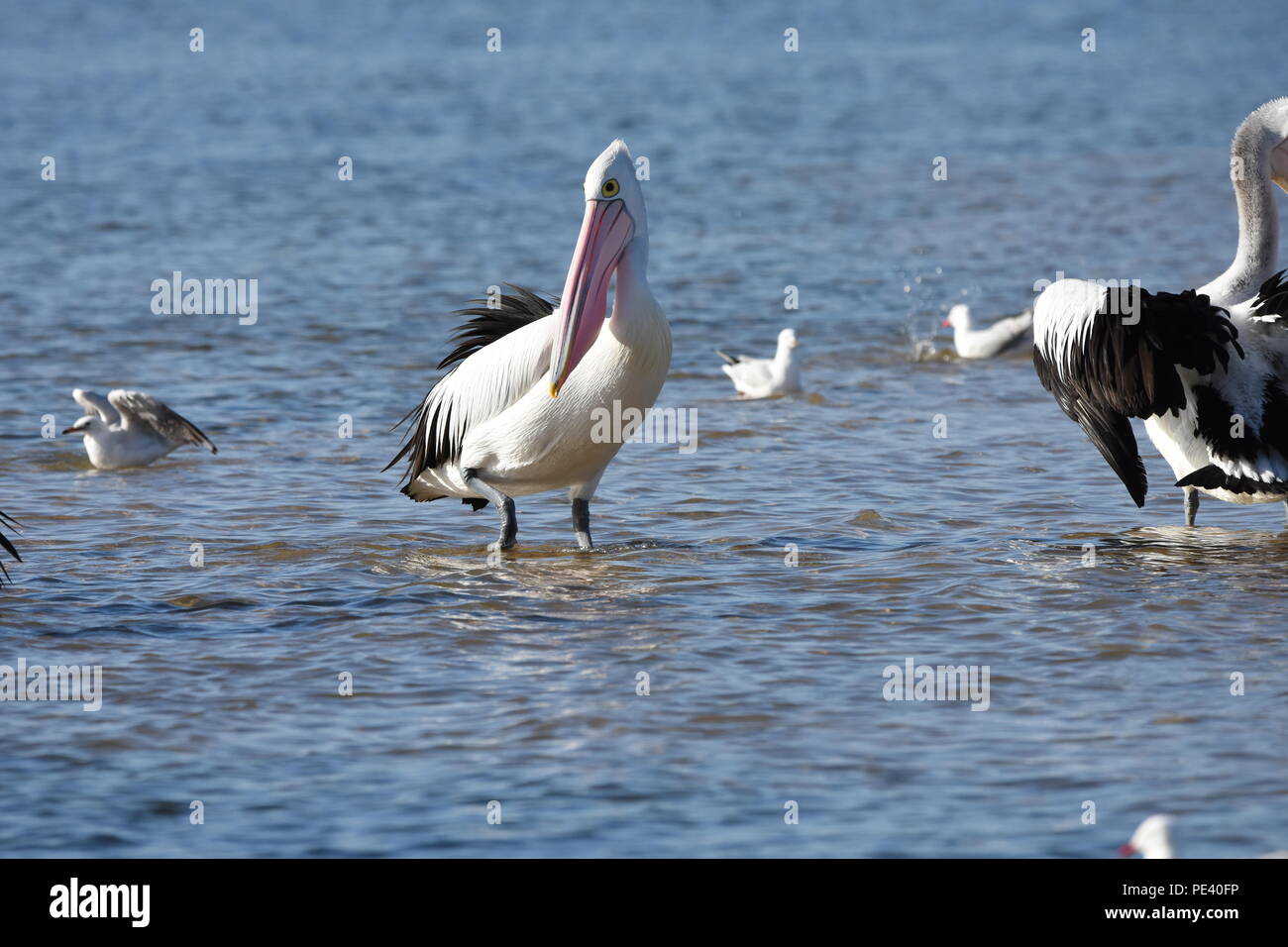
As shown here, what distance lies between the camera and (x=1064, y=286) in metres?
7.01

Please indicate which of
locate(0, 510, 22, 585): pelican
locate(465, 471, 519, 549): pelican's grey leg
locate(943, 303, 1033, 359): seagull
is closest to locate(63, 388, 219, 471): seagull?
locate(0, 510, 22, 585): pelican

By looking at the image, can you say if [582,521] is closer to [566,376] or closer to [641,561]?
[641,561]

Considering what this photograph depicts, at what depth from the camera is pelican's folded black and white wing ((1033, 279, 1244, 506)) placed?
21.3ft

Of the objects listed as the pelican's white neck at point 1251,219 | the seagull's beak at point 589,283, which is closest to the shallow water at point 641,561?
the seagull's beak at point 589,283

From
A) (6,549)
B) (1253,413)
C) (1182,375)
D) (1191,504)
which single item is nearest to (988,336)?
(1191,504)

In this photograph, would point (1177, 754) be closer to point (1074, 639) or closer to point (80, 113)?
point (1074, 639)

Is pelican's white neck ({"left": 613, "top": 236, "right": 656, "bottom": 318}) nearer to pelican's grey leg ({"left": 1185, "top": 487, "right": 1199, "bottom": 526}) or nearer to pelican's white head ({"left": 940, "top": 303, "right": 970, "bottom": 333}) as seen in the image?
pelican's grey leg ({"left": 1185, "top": 487, "right": 1199, "bottom": 526})

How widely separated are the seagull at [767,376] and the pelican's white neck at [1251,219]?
312 cm

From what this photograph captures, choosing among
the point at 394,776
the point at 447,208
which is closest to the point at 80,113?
the point at 447,208

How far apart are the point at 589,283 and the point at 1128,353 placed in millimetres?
1978

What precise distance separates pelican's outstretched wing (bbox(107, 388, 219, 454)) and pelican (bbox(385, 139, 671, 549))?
1.90 meters

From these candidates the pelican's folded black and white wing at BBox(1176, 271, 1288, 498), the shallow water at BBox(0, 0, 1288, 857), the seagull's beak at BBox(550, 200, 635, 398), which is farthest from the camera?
the pelican's folded black and white wing at BBox(1176, 271, 1288, 498)

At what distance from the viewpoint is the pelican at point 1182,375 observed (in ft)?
21.4

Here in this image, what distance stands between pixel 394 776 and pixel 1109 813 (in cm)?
177
